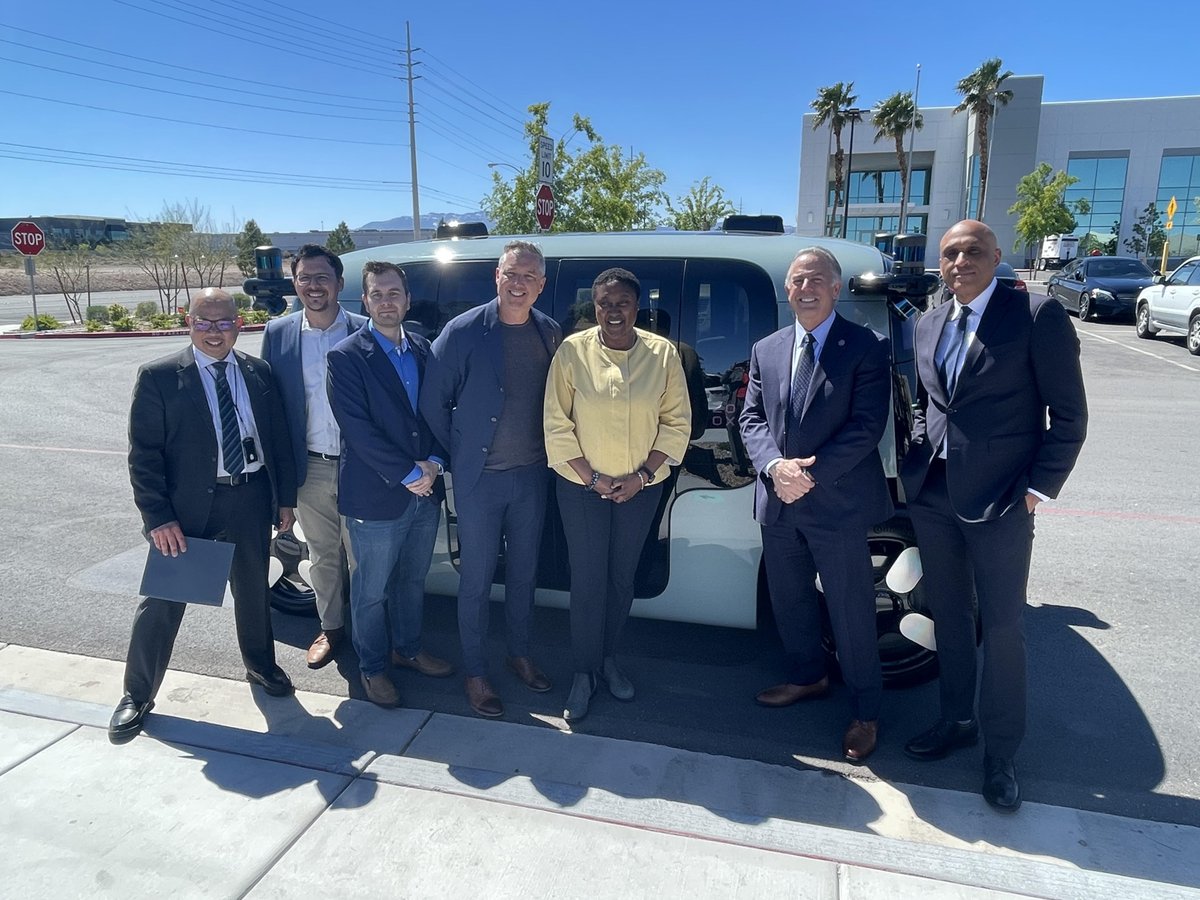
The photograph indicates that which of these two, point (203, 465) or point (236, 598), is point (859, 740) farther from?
point (203, 465)

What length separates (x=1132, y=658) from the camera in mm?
Answer: 3805

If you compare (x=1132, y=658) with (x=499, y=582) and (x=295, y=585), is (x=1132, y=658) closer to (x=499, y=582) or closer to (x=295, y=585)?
(x=499, y=582)

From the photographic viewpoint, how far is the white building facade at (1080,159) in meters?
48.3

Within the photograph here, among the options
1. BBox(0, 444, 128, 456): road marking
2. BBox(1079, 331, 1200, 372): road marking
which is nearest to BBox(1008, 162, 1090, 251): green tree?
BBox(1079, 331, 1200, 372): road marking

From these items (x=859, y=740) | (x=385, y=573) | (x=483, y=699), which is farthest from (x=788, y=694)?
(x=385, y=573)

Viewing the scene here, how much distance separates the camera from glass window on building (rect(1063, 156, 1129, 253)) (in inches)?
1954

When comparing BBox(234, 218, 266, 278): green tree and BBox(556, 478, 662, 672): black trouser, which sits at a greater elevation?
BBox(234, 218, 266, 278): green tree

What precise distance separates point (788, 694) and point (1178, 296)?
15521 millimetres

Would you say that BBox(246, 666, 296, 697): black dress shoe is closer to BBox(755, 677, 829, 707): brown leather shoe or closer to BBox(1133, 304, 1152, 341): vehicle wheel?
BBox(755, 677, 829, 707): brown leather shoe

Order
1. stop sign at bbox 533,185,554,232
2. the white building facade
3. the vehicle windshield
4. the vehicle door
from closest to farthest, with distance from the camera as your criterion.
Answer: stop sign at bbox 533,185,554,232, the vehicle door, the vehicle windshield, the white building facade

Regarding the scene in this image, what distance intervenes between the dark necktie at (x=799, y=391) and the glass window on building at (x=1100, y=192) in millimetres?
56841

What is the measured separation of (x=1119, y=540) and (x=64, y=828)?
6.11 m

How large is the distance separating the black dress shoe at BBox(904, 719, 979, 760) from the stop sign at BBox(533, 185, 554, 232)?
846cm

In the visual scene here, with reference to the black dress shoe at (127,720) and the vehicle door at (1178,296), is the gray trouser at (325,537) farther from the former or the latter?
the vehicle door at (1178,296)
